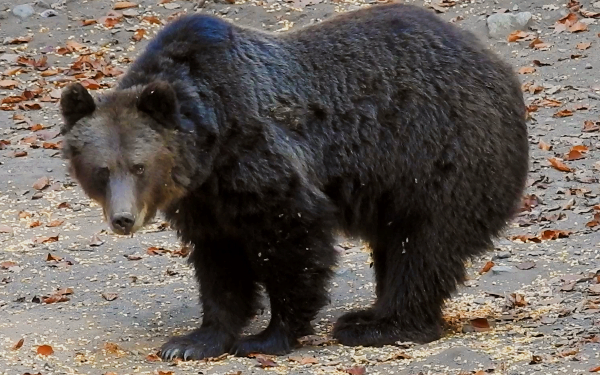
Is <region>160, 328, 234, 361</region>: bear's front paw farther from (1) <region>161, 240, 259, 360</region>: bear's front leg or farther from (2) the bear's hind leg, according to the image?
(2) the bear's hind leg

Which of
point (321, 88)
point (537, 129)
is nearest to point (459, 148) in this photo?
point (321, 88)

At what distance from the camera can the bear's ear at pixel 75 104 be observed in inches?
255

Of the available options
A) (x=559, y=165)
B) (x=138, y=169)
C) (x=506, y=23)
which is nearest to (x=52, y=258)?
(x=138, y=169)

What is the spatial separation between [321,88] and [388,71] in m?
0.50

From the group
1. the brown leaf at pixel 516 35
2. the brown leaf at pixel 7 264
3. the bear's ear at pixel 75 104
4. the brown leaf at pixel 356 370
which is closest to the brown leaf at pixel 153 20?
the brown leaf at pixel 516 35

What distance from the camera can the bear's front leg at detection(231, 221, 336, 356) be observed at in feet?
22.6

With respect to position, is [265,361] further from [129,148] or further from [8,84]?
[8,84]

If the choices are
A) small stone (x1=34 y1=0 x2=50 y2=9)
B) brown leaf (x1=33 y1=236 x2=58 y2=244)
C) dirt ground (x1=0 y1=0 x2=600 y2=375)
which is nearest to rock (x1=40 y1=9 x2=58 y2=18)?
small stone (x1=34 y1=0 x2=50 y2=9)

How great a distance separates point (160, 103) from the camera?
645 centimetres

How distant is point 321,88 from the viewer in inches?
282

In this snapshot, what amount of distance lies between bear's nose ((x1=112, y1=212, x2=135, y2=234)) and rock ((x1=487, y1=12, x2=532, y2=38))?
891 centimetres

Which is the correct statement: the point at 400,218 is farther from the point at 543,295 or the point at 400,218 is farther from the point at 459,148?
the point at 543,295

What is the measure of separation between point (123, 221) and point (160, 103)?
791mm

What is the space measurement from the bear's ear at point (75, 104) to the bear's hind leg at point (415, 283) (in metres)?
2.28
